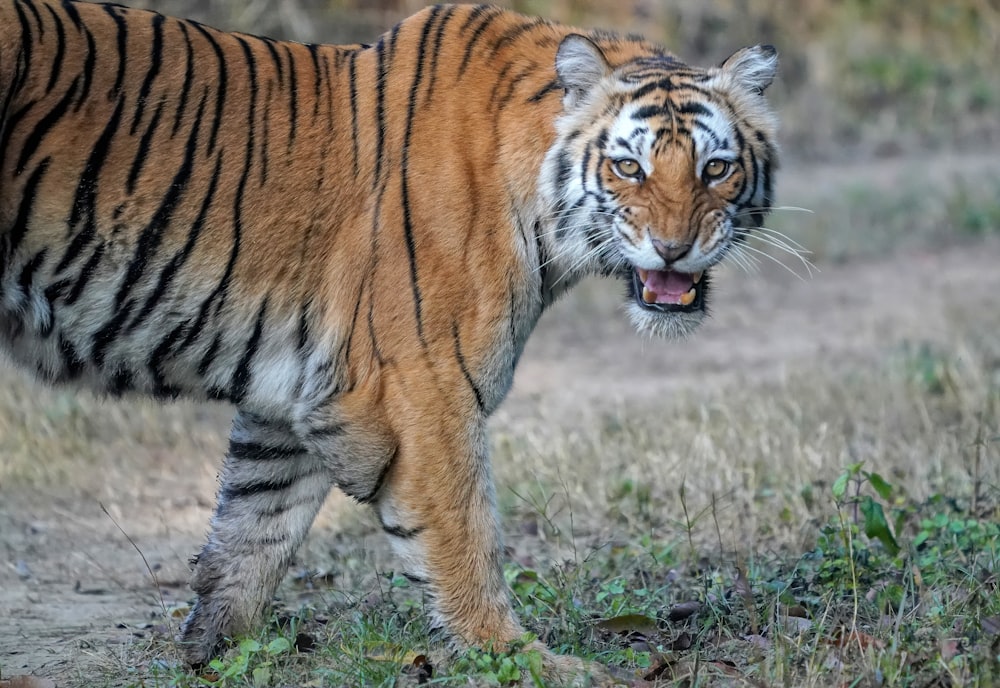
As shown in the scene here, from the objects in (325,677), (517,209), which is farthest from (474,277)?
(325,677)

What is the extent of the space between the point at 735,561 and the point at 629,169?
4.31 feet

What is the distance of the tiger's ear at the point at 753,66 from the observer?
3.32 m

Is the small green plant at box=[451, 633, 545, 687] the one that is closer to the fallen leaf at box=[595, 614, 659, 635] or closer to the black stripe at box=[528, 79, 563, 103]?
the fallen leaf at box=[595, 614, 659, 635]

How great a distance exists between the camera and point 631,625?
11.0 feet

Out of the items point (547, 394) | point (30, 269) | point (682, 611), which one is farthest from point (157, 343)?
point (547, 394)

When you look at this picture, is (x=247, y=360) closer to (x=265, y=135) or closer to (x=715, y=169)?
(x=265, y=135)

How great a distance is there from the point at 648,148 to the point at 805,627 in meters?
1.19

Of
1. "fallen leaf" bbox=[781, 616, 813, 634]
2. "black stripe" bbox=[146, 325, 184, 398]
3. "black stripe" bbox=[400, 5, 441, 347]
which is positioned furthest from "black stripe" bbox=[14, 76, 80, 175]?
"fallen leaf" bbox=[781, 616, 813, 634]

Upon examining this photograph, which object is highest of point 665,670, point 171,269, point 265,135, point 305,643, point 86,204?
Answer: point 265,135

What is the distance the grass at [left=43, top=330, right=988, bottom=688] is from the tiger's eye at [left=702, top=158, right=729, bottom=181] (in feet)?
2.85

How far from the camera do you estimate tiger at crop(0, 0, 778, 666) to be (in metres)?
3.13

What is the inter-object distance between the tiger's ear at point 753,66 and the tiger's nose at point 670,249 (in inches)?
19.8

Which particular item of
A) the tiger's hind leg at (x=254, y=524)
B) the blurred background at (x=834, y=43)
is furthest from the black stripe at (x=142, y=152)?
the blurred background at (x=834, y=43)

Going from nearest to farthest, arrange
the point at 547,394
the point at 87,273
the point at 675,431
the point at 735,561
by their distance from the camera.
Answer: the point at 87,273 → the point at 735,561 → the point at 675,431 → the point at 547,394
